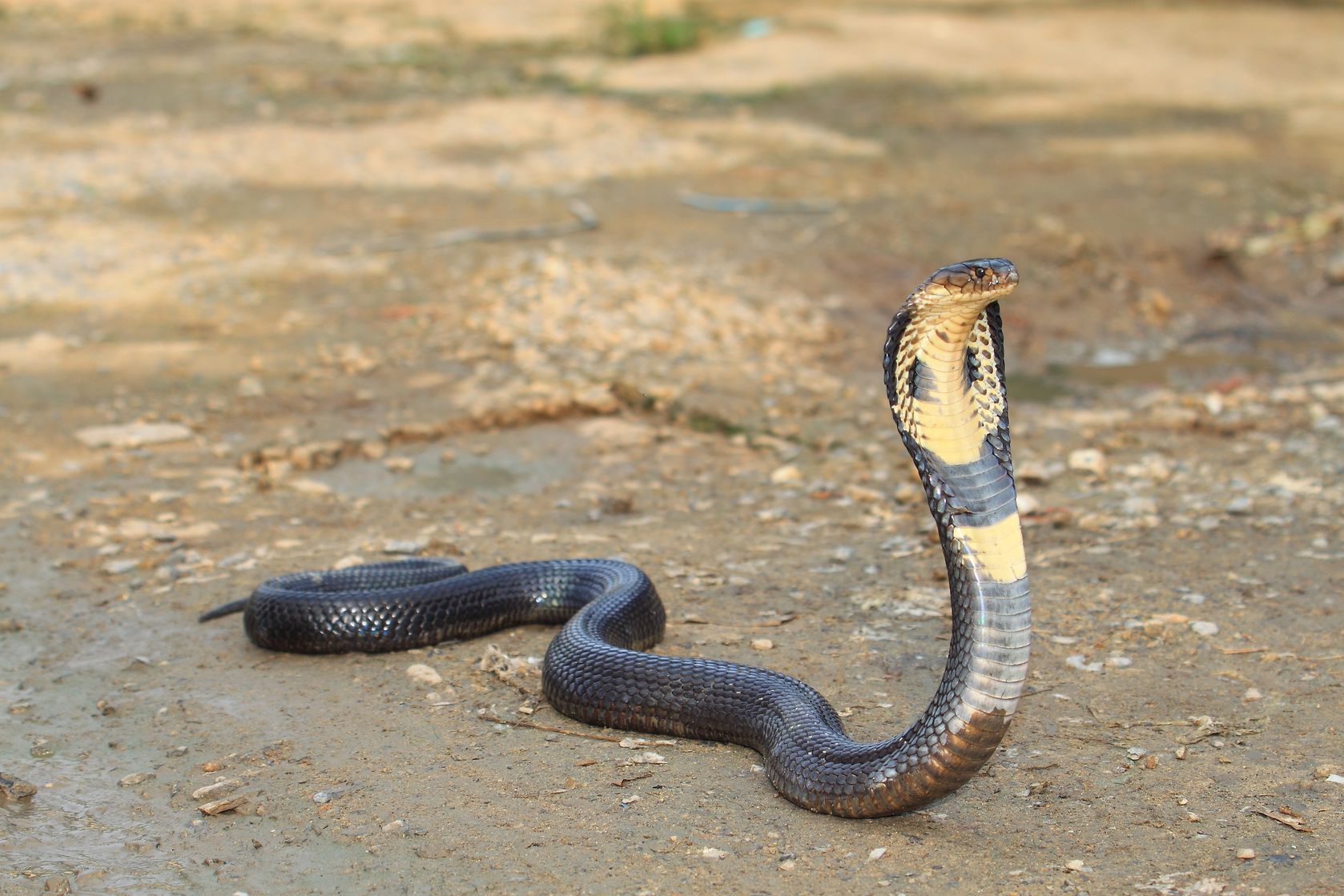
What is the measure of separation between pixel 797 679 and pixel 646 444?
2.50 m

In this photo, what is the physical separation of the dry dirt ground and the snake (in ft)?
0.39

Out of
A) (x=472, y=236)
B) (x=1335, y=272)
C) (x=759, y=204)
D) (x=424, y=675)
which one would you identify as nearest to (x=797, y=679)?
(x=424, y=675)

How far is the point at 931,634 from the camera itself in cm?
469

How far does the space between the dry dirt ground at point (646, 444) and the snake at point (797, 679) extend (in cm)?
12

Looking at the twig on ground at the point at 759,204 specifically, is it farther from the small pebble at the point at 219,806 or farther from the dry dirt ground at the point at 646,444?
the small pebble at the point at 219,806

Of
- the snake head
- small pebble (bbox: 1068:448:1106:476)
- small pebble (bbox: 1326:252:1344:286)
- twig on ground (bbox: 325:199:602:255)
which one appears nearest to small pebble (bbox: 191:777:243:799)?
the snake head

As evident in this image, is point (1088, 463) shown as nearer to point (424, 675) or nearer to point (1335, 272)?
point (424, 675)

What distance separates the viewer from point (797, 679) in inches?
168

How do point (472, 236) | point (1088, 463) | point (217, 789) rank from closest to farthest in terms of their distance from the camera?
A: point (217, 789) < point (1088, 463) < point (472, 236)

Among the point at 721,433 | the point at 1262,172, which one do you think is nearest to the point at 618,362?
the point at 721,433

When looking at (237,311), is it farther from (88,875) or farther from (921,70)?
(921,70)

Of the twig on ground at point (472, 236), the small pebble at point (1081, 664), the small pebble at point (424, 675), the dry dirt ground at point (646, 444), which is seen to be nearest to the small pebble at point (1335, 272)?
the dry dirt ground at point (646, 444)

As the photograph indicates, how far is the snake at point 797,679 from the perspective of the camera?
309 cm

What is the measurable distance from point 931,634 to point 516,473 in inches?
93.3
